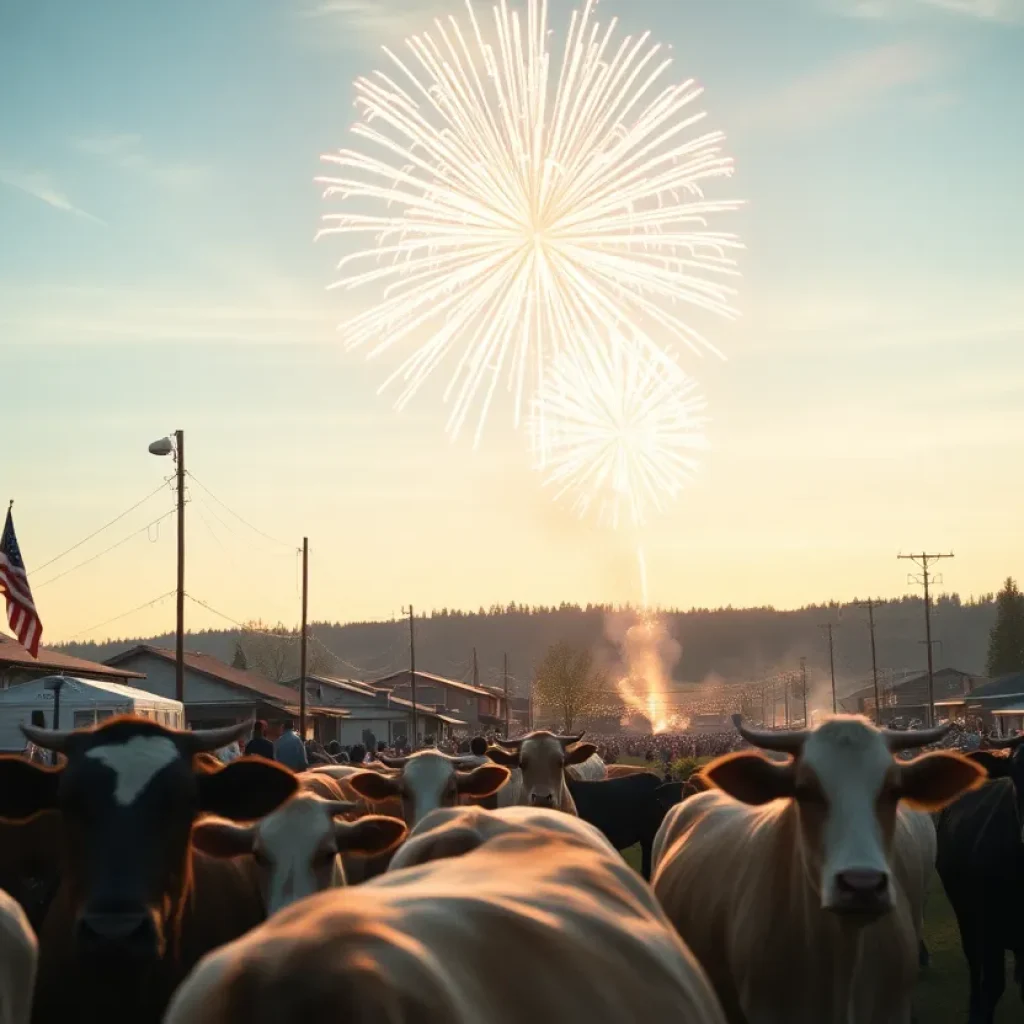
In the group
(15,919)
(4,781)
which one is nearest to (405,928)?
(15,919)

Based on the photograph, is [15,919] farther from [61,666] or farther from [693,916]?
[61,666]

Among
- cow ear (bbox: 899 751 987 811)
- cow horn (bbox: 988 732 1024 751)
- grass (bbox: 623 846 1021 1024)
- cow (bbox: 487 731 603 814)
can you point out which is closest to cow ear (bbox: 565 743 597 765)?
cow (bbox: 487 731 603 814)

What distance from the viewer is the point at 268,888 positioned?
845 cm

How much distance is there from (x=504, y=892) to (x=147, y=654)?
67.8 metres

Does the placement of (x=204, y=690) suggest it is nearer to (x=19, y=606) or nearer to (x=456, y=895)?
(x=19, y=606)

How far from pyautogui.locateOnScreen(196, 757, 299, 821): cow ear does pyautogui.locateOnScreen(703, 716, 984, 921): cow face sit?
2227mm

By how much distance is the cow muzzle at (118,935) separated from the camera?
220 inches

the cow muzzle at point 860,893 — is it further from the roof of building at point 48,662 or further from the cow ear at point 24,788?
the roof of building at point 48,662

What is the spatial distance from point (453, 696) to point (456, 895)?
136427 millimetres

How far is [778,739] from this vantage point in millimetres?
7531

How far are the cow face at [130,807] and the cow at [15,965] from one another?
21cm

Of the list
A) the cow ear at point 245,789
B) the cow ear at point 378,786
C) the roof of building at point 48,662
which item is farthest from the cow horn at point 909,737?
the roof of building at point 48,662

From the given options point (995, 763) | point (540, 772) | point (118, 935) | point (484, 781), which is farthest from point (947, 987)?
point (118, 935)

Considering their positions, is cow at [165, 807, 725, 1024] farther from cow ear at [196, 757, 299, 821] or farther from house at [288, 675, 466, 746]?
house at [288, 675, 466, 746]
